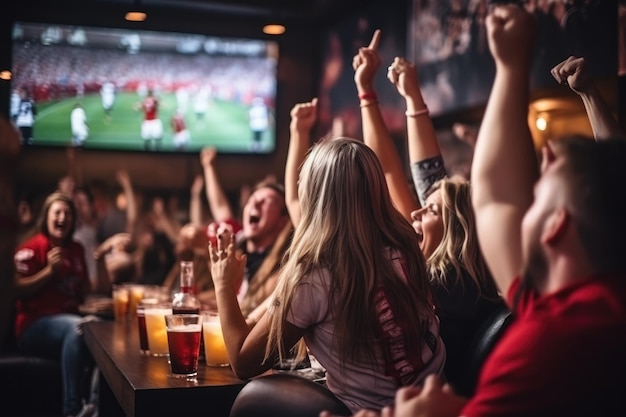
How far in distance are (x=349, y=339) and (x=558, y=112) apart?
3.24 metres

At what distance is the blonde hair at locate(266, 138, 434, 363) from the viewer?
1.66 meters

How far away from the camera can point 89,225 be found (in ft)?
18.8

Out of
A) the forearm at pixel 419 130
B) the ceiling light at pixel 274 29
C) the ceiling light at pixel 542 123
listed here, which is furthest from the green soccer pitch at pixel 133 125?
the forearm at pixel 419 130

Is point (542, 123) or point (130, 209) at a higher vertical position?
point (542, 123)

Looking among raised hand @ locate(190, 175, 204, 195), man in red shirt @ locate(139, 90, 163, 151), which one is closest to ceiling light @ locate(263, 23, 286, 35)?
man in red shirt @ locate(139, 90, 163, 151)

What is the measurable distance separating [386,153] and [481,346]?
0.71 meters

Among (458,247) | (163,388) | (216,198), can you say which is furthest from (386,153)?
(216,198)

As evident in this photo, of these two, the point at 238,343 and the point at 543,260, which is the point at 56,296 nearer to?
the point at 238,343

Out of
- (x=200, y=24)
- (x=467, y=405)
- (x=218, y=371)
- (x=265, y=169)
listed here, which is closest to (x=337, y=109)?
(x=265, y=169)

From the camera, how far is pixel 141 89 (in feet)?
22.1

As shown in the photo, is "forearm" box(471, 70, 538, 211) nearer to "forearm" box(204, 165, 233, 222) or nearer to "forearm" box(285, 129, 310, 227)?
"forearm" box(285, 129, 310, 227)

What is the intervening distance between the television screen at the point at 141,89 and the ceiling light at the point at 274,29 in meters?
0.28

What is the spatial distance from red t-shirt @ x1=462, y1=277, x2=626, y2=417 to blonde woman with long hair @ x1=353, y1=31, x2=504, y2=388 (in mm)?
1120

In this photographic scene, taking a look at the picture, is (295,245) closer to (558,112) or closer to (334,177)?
(334,177)
